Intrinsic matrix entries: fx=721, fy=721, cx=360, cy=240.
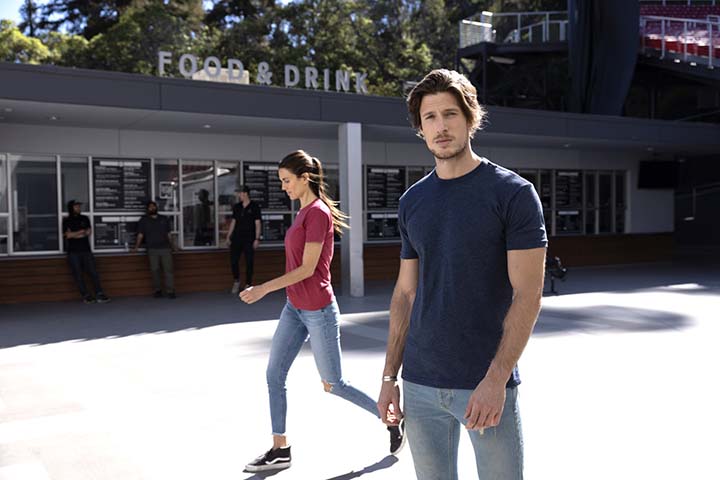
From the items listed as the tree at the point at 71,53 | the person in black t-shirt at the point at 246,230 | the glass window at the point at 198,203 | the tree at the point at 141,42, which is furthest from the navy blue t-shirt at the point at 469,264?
the tree at the point at 71,53

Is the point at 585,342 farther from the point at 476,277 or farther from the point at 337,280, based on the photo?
the point at 337,280

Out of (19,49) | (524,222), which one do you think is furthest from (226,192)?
(19,49)

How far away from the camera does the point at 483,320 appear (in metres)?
2.18

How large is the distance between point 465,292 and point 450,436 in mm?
497

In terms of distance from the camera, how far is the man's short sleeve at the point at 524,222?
2094 millimetres

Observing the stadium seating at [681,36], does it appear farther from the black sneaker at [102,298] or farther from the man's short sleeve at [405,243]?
the man's short sleeve at [405,243]

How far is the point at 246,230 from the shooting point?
1274 cm

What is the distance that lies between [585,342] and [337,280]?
7706mm

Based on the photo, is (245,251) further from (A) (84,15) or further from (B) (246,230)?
(A) (84,15)

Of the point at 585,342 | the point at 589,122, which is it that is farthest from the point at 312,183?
the point at 589,122

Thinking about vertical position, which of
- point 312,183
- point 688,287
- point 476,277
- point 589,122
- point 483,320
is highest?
point 589,122

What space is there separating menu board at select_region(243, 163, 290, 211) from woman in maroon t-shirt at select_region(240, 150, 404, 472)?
1027cm

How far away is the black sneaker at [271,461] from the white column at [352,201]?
8.13 metres

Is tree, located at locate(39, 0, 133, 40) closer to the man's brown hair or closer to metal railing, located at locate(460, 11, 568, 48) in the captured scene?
metal railing, located at locate(460, 11, 568, 48)
